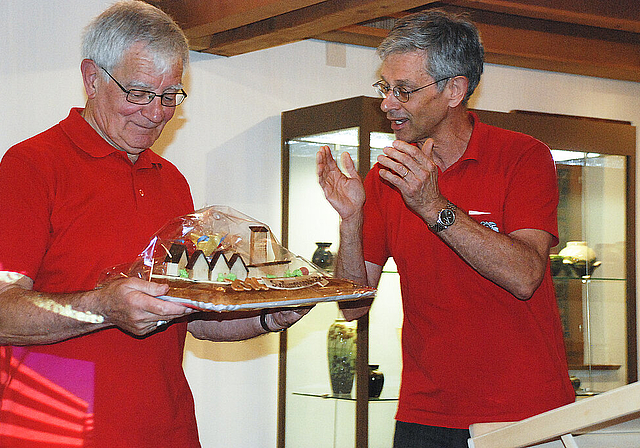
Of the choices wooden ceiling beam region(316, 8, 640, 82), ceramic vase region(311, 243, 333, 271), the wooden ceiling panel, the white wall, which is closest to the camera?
the wooden ceiling panel

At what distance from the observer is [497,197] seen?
2162 millimetres

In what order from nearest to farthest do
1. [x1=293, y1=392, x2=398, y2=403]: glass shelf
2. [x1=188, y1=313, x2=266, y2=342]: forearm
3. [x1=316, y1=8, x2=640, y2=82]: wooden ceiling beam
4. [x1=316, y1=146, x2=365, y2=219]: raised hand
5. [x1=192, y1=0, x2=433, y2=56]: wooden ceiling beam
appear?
[x1=188, y1=313, x2=266, y2=342]: forearm, [x1=316, y1=146, x2=365, y2=219]: raised hand, [x1=192, y1=0, x2=433, y2=56]: wooden ceiling beam, [x1=293, y1=392, x2=398, y2=403]: glass shelf, [x1=316, y1=8, x2=640, y2=82]: wooden ceiling beam

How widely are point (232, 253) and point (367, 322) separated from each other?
1.84 metres

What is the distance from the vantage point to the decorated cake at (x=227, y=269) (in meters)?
1.66

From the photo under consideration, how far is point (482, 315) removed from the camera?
6.89ft

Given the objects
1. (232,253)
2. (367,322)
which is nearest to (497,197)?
(232,253)

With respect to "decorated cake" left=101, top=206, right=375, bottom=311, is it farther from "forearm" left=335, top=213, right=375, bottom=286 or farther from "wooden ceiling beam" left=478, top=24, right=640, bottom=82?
"wooden ceiling beam" left=478, top=24, right=640, bottom=82

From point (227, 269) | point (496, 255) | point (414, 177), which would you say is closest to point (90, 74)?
point (227, 269)

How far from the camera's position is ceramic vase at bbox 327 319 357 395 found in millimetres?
3668

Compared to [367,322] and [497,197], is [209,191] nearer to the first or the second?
[367,322]

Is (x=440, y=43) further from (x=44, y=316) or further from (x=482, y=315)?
(x=44, y=316)

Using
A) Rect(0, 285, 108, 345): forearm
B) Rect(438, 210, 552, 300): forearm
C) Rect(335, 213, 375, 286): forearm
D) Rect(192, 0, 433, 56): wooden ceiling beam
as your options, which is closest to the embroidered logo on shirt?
Rect(438, 210, 552, 300): forearm

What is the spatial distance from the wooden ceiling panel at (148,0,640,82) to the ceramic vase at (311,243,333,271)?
3.33 feet

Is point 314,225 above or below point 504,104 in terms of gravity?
below
